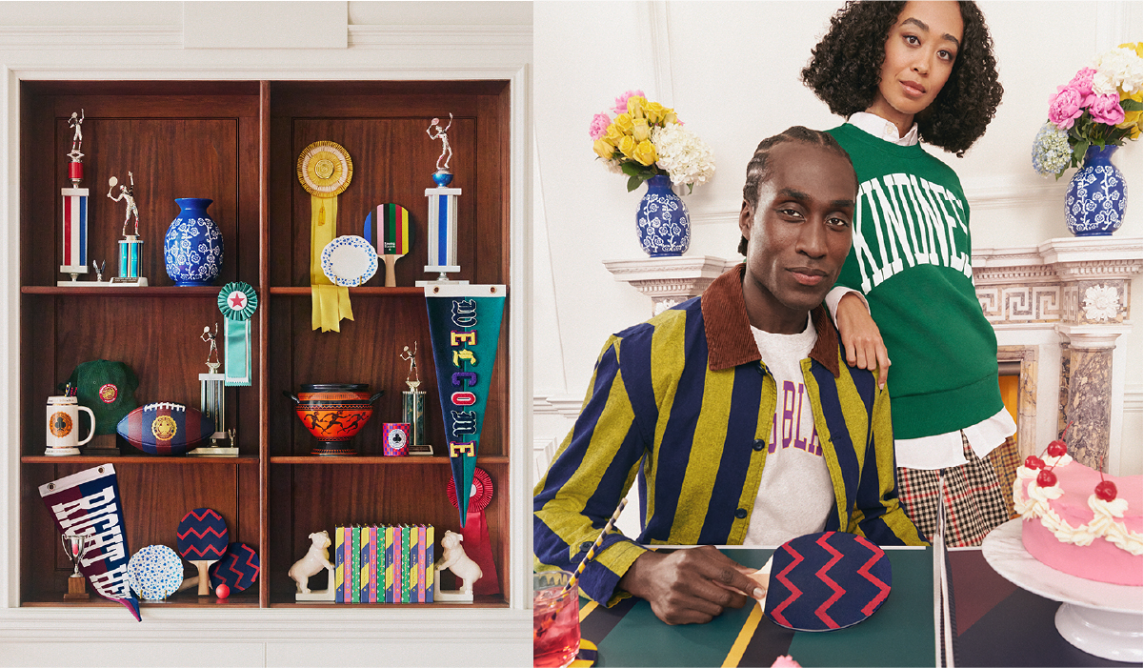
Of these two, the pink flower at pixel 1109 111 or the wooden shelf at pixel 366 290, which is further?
the wooden shelf at pixel 366 290

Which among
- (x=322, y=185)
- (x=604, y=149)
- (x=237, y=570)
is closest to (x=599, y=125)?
(x=604, y=149)

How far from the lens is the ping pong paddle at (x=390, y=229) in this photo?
2.05m

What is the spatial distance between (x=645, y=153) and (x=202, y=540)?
1850 mm

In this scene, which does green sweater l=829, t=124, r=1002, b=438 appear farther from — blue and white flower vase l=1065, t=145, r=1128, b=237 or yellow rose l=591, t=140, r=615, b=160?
yellow rose l=591, t=140, r=615, b=160

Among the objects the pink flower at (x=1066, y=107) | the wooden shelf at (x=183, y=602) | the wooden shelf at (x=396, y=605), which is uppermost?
the pink flower at (x=1066, y=107)

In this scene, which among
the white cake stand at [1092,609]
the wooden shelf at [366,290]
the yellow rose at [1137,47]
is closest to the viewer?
the white cake stand at [1092,609]

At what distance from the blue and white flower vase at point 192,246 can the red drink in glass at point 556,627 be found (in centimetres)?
162

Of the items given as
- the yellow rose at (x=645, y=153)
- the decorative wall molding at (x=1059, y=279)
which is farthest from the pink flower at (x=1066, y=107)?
the yellow rose at (x=645, y=153)

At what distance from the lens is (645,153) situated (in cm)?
77

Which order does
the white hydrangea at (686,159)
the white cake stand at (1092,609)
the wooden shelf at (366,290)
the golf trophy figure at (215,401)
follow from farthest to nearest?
the golf trophy figure at (215,401), the wooden shelf at (366,290), the white hydrangea at (686,159), the white cake stand at (1092,609)

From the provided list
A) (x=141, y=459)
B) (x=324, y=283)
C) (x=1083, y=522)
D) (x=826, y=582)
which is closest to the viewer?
(x=1083, y=522)

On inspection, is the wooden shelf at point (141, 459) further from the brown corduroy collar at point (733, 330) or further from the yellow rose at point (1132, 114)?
the yellow rose at point (1132, 114)

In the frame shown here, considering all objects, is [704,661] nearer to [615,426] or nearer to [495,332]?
[615,426]

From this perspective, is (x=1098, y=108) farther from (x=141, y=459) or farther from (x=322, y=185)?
(x=141, y=459)
